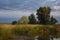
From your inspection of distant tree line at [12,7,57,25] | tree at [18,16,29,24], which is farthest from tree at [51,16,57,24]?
tree at [18,16,29,24]

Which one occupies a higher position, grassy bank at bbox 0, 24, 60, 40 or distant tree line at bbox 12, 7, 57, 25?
distant tree line at bbox 12, 7, 57, 25

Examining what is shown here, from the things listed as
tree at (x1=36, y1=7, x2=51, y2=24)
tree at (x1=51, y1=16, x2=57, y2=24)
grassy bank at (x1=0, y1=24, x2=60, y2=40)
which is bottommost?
grassy bank at (x1=0, y1=24, x2=60, y2=40)

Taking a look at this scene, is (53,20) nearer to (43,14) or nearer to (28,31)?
(43,14)

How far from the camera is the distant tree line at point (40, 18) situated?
2035 mm

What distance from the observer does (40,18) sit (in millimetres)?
2053

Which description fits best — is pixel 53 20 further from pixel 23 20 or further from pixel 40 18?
pixel 23 20

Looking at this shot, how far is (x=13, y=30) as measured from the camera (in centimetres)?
201

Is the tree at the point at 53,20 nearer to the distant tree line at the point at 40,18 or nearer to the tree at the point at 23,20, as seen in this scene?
the distant tree line at the point at 40,18

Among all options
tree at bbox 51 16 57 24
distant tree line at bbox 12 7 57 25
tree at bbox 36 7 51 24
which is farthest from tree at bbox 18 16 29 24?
tree at bbox 51 16 57 24

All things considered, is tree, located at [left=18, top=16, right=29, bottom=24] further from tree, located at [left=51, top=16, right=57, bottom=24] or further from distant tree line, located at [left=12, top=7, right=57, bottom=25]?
tree, located at [left=51, top=16, right=57, bottom=24]

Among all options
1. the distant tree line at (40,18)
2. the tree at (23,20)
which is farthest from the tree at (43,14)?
the tree at (23,20)

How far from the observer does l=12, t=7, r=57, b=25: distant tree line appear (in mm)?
2035

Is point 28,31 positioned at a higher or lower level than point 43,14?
lower

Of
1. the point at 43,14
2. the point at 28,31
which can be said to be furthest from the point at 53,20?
the point at 28,31
